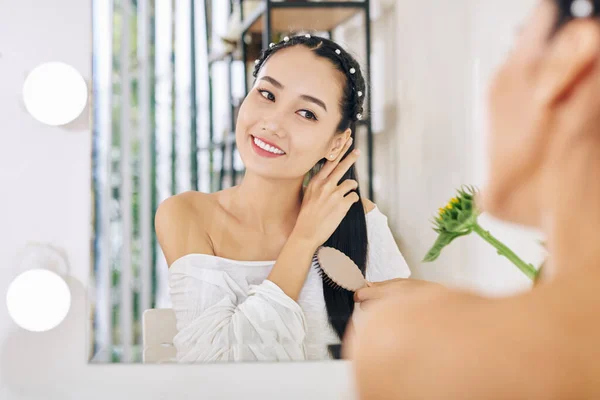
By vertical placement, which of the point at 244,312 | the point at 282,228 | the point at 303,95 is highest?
the point at 303,95

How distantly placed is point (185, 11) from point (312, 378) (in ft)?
2.04

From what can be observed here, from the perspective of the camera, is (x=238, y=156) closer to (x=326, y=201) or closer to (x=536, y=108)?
(x=326, y=201)

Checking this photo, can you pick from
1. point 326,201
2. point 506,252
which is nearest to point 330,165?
point 326,201

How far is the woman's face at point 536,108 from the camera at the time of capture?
455 millimetres

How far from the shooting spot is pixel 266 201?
2.93ft

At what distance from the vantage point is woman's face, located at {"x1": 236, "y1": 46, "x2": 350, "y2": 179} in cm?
87

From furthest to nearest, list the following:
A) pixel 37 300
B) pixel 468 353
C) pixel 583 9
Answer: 1. pixel 37 300
2. pixel 583 9
3. pixel 468 353

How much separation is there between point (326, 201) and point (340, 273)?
0.11 meters

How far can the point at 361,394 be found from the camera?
0.38 meters

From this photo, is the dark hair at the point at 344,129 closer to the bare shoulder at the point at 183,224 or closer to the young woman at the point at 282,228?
the young woman at the point at 282,228

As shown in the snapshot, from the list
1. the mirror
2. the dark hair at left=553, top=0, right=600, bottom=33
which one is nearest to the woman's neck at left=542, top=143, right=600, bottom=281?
the dark hair at left=553, top=0, right=600, bottom=33

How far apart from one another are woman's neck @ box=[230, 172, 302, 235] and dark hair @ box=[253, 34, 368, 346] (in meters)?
0.06

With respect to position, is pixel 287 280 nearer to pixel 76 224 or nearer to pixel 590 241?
pixel 76 224

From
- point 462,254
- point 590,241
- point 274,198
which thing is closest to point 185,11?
point 274,198
